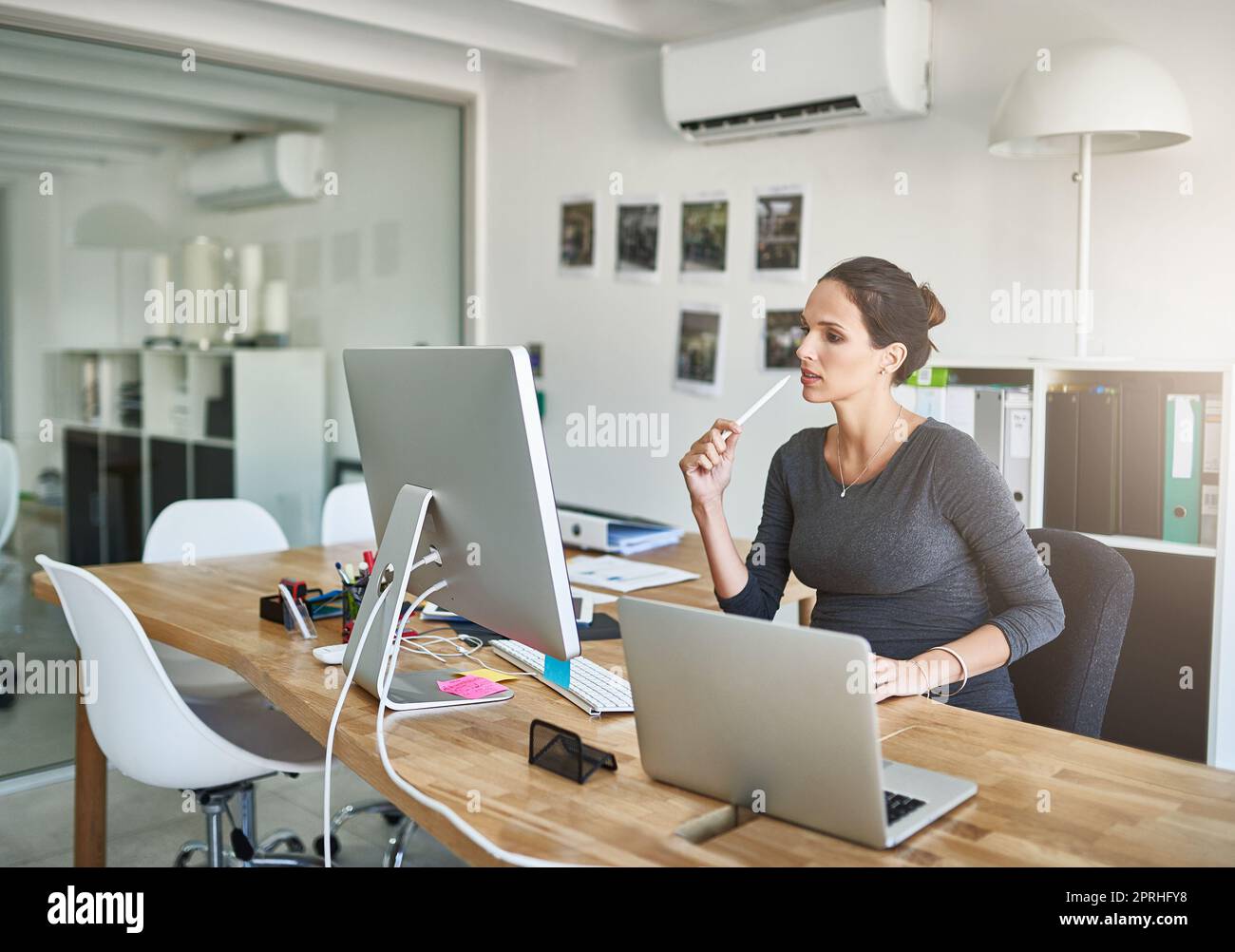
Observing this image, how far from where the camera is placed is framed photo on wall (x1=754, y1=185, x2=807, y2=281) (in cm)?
368

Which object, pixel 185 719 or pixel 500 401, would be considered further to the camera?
pixel 185 719

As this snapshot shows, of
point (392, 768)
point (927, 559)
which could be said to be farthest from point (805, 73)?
point (392, 768)

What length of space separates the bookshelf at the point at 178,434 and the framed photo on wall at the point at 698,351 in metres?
1.34

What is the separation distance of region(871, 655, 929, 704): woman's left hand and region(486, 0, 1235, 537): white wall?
157cm

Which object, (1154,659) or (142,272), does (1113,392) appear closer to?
(1154,659)

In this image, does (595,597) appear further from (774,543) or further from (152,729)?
(152,729)

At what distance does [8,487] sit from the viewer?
3439 mm

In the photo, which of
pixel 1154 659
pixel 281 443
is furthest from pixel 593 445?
pixel 1154 659

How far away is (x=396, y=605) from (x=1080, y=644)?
1.08 meters

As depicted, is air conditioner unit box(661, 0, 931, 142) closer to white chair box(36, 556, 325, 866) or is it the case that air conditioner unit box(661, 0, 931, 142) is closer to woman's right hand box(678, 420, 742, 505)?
woman's right hand box(678, 420, 742, 505)

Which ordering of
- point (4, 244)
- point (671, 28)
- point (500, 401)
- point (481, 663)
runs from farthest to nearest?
point (671, 28) → point (4, 244) → point (481, 663) → point (500, 401)

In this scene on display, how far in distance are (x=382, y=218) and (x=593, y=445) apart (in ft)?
3.99

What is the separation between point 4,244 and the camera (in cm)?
338

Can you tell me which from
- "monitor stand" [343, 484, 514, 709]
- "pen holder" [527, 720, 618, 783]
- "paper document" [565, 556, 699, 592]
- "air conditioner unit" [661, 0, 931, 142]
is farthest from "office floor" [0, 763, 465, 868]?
"air conditioner unit" [661, 0, 931, 142]
